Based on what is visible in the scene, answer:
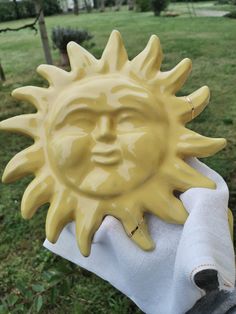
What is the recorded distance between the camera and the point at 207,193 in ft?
4.09

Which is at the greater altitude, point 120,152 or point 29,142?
point 120,152

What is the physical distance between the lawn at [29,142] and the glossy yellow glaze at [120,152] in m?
0.22

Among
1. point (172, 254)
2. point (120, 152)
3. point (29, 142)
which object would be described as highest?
point (120, 152)

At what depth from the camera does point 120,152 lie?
1.25 meters

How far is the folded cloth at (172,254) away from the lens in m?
1.11

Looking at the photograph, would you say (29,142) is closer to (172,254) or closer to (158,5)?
(172,254)

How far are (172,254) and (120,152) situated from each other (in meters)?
0.30

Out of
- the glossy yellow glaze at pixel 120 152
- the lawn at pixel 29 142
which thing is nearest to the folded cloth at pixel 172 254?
the glossy yellow glaze at pixel 120 152

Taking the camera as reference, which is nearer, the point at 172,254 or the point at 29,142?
A: the point at 172,254

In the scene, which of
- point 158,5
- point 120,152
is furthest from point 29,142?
point 158,5

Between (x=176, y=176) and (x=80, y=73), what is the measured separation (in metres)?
0.41

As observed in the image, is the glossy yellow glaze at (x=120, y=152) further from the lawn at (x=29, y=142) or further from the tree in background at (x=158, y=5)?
the tree in background at (x=158, y=5)

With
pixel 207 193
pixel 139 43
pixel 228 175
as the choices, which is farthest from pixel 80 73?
pixel 139 43

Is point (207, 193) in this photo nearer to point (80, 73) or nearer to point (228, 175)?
point (80, 73)
